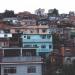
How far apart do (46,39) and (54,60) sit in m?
5.84

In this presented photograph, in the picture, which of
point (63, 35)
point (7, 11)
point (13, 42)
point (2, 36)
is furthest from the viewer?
point (7, 11)

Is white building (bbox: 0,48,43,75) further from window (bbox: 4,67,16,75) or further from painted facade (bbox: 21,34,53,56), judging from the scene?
painted facade (bbox: 21,34,53,56)

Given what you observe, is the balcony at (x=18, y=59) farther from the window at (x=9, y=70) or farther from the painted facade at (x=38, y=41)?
the painted facade at (x=38, y=41)

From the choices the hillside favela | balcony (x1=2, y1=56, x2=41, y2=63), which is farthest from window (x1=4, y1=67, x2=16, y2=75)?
balcony (x1=2, y1=56, x2=41, y2=63)

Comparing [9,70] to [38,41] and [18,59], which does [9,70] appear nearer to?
[18,59]

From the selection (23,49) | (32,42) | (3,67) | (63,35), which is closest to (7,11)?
(63,35)

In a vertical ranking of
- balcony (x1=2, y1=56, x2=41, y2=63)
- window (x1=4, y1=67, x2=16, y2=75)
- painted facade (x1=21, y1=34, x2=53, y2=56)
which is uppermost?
painted facade (x1=21, y1=34, x2=53, y2=56)

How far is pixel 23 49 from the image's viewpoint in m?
17.0

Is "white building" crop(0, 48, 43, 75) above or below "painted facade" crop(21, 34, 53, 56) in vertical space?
below

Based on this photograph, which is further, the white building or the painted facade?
the painted facade

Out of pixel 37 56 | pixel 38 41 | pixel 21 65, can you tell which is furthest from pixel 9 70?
pixel 38 41

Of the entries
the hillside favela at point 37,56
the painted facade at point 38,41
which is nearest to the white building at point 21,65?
the hillside favela at point 37,56

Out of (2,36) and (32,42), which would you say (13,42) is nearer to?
(32,42)

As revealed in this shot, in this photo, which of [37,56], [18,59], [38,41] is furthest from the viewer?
[38,41]
